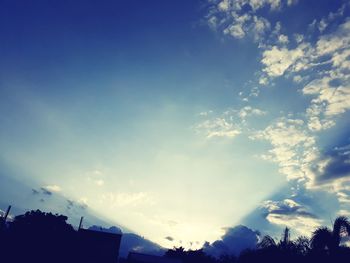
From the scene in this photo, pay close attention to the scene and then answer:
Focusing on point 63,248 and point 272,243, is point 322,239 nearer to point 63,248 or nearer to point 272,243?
point 272,243

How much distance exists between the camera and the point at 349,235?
23.9m

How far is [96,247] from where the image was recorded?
3728 cm

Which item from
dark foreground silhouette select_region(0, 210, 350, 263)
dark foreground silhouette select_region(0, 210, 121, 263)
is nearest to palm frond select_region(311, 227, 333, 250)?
dark foreground silhouette select_region(0, 210, 350, 263)

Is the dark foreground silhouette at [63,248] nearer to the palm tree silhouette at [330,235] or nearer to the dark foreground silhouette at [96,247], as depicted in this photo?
the dark foreground silhouette at [96,247]

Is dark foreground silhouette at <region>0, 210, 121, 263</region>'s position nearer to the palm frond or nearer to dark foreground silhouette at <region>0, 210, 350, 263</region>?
dark foreground silhouette at <region>0, 210, 350, 263</region>

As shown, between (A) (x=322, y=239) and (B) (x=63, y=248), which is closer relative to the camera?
(A) (x=322, y=239)

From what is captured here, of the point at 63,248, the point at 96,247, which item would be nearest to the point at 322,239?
the point at 96,247

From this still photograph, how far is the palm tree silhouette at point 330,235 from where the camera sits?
80.0ft

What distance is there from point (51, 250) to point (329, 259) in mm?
31348

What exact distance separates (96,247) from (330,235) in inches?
1036

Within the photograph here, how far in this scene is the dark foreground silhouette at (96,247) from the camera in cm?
2486

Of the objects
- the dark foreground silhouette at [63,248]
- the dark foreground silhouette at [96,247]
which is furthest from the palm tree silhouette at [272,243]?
the dark foreground silhouette at [63,248]

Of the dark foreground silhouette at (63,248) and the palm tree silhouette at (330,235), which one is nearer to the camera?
the palm tree silhouette at (330,235)

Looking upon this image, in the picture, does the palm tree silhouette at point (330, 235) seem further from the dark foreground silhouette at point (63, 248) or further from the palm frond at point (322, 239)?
the dark foreground silhouette at point (63, 248)
